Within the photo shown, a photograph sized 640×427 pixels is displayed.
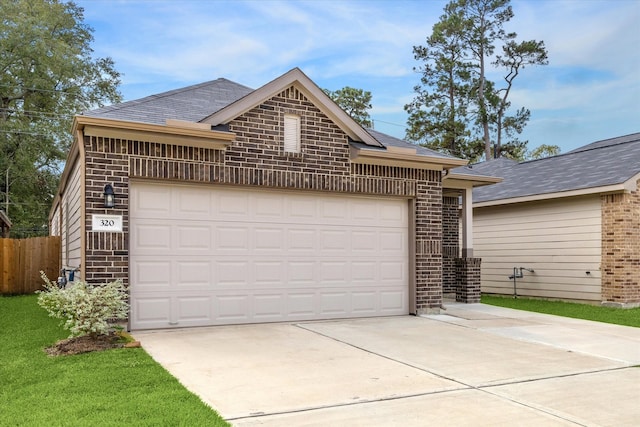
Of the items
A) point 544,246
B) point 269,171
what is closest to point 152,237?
point 269,171

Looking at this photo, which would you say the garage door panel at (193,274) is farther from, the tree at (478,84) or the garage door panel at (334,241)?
the tree at (478,84)

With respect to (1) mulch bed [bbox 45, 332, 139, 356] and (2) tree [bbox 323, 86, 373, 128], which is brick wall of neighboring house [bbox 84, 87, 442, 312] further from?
(2) tree [bbox 323, 86, 373, 128]

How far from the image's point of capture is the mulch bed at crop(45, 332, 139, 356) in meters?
6.71

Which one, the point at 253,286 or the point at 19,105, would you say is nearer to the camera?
the point at 253,286

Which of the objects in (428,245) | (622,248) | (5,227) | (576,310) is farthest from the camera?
(5,227)

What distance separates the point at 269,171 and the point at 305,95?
156 centimetres

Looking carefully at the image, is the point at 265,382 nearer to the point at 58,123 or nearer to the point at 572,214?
the point at 572,214

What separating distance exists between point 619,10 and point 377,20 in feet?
22.7

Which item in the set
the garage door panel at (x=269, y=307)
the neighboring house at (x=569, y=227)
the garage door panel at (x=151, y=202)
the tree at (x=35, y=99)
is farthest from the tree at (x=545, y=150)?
the garage door panel at (x=151, y=202)

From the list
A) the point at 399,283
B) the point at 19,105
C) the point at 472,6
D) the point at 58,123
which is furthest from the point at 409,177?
the point at 472,6

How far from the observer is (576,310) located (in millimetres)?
12180

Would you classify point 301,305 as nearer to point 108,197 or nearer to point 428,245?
point 428,245

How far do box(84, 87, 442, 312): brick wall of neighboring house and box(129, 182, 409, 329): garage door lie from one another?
0.85 feet

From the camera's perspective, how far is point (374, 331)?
8820mm
